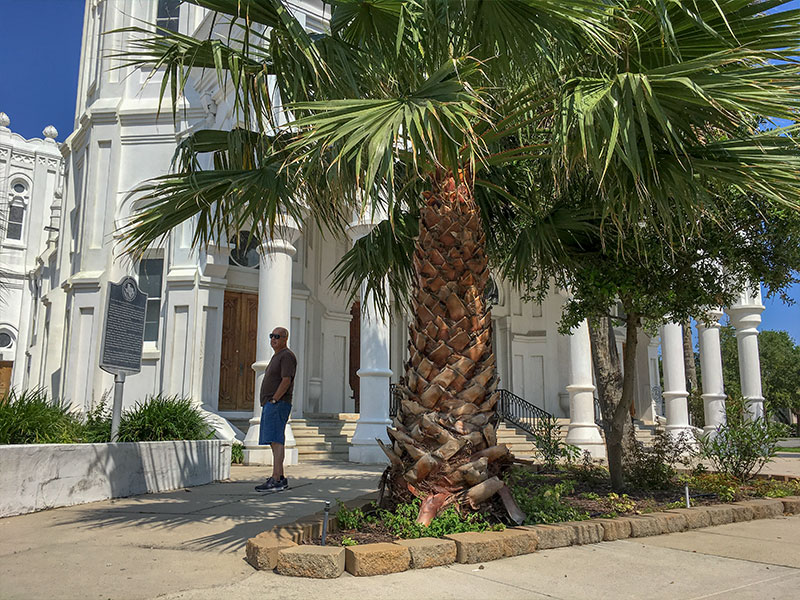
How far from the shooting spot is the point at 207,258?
14508mm

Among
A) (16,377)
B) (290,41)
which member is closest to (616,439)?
(290,41)

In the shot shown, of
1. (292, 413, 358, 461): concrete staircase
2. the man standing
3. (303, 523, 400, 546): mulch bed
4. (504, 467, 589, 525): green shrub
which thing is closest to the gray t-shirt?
the man standing

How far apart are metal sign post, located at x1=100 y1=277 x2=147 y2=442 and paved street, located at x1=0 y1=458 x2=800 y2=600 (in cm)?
203

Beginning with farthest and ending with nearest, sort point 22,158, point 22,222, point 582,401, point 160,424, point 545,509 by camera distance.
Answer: point 22,158, point 22,222, point 582,401, point 160,424, point 545,509

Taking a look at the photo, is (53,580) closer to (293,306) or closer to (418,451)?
(418,451)

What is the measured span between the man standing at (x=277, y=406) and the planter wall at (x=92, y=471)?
3.91 ft

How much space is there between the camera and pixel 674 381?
1650 centimetres

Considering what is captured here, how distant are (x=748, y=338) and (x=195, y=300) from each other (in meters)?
14.8

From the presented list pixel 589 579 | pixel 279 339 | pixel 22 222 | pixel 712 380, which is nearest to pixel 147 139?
pixel 279 339

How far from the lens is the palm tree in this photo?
439 cm

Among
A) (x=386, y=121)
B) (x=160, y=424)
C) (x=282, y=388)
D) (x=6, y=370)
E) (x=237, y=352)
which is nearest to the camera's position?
(x=386, y=121)

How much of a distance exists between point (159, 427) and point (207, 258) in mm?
6902

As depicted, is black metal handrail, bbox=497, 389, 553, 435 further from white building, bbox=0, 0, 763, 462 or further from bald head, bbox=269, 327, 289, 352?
bald head, bbox=269, 327, 289, 352

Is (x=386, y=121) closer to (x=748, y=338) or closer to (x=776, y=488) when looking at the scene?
(x=776, y=488)
